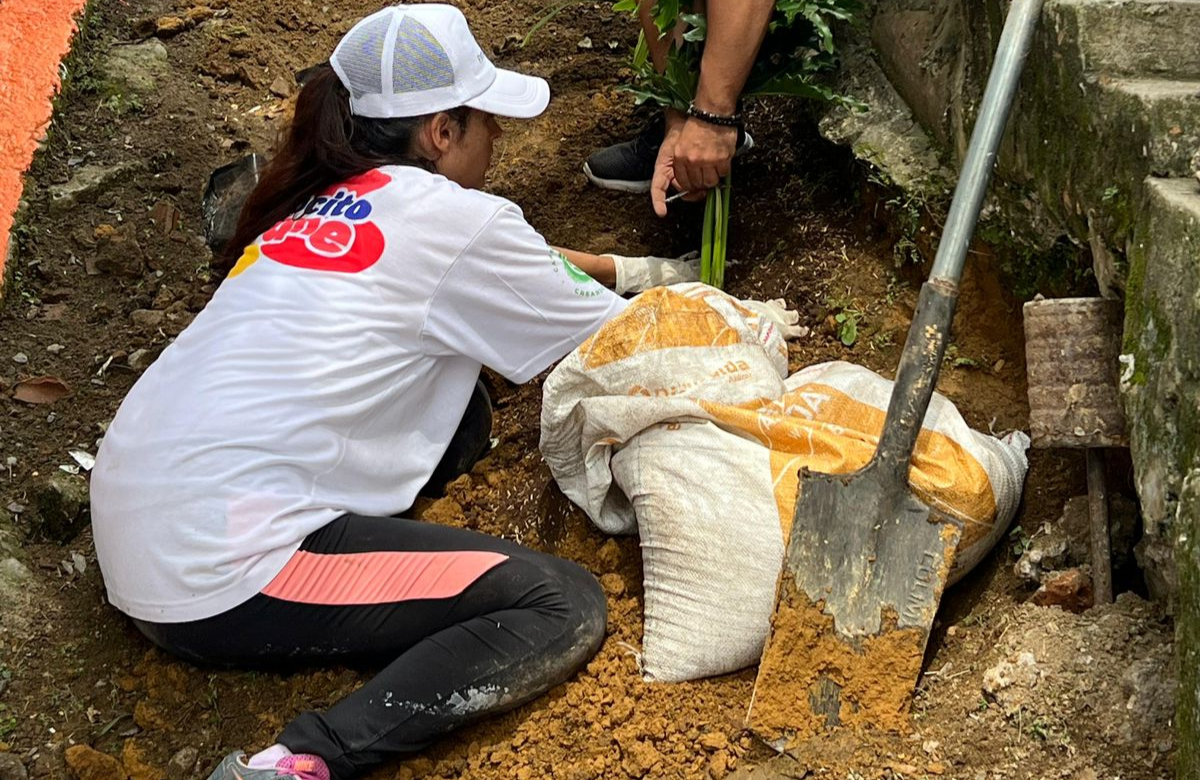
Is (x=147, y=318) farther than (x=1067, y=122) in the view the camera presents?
Yes

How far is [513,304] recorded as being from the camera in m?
2.41

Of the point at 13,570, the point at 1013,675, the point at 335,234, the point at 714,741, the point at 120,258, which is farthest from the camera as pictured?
the point at 120,258

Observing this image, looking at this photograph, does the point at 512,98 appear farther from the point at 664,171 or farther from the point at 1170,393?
the point at 1170,393

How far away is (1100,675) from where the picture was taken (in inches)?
75.7

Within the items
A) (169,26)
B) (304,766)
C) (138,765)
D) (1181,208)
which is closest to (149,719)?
(138,765)

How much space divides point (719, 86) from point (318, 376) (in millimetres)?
1240

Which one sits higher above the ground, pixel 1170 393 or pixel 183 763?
pixel 1170 393

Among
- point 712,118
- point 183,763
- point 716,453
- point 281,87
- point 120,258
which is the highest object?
point 712,118

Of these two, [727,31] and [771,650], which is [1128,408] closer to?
[771,650]

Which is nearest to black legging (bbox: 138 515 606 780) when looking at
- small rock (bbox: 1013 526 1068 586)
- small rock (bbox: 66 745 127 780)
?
small rock (bbox: 66 745 127 780)

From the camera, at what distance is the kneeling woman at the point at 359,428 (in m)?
2.15

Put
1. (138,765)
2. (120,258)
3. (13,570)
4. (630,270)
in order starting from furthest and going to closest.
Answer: (120,258) < (630,270) < (13,570) < (138,765)

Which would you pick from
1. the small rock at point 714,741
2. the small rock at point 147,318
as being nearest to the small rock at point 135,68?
the small rock at point 147,318

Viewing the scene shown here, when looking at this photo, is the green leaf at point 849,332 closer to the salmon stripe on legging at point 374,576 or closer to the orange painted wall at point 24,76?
the salmon stripe on legging at point 374,576
